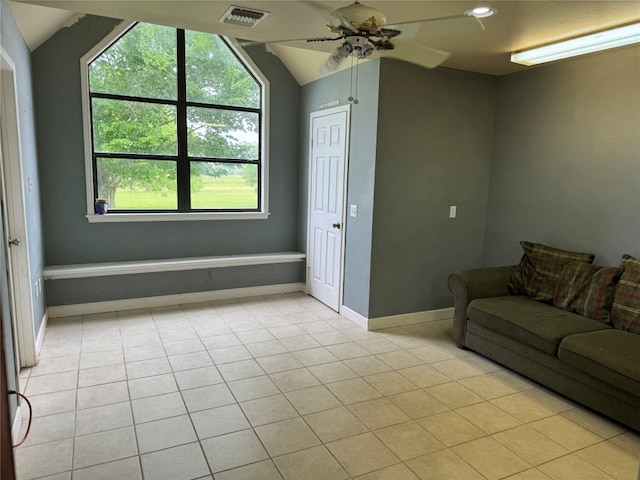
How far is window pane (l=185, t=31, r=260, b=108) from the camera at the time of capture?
4.74m

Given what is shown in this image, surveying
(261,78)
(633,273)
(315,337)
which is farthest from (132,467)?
(261,78)

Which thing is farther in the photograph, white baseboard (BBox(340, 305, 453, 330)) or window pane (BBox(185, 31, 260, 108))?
window pane (BBox(185, 31, 260, 108))

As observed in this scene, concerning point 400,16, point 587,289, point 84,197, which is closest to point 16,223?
point 84,197

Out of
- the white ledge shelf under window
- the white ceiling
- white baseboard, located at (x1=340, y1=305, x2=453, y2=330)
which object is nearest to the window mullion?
the white ledge shelf under window

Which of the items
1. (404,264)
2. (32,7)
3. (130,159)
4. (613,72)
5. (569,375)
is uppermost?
(32,7)

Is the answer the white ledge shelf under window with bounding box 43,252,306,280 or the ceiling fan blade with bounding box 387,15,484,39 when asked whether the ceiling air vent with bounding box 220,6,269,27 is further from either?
the white ledge shelf under window with bounding box 43,252,306,280

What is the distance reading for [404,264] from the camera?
417 cm

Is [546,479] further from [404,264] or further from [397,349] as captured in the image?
[404,264]

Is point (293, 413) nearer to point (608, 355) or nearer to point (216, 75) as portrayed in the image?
point (608, 355)

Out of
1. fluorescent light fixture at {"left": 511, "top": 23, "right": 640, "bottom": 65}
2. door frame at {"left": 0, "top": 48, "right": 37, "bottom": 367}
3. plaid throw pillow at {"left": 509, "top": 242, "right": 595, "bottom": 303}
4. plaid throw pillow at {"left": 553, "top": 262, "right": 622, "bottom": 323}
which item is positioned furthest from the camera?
plaid throw pillow at {"left": 509, "top": 242, "right": 595, "bottom": 303}

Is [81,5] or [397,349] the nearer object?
[81,5]

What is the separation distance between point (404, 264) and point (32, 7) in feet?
11.7

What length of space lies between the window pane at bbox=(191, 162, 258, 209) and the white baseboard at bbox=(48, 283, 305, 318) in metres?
0.99

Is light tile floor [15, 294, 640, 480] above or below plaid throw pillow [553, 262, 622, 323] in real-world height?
below
